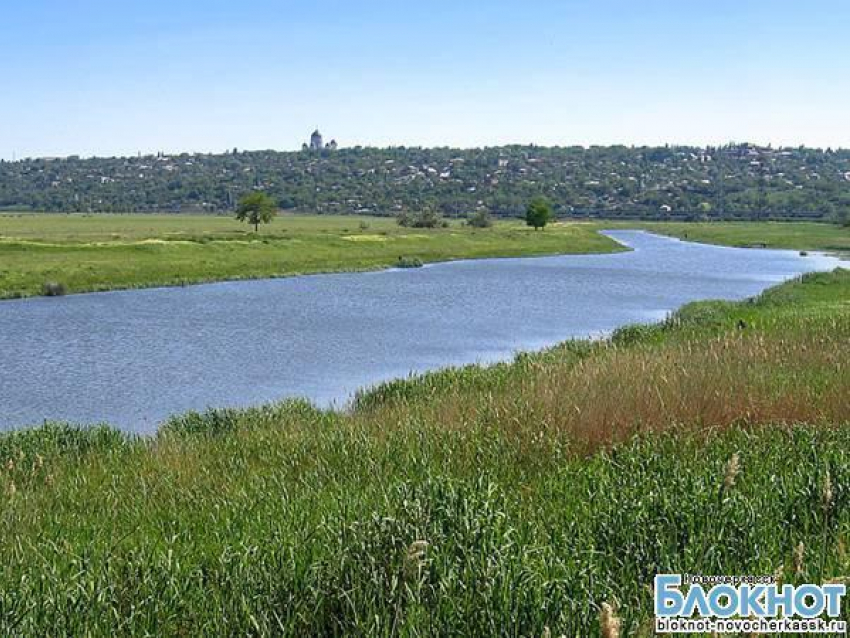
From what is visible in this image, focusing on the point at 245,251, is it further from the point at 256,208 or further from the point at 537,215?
the point at 537,215

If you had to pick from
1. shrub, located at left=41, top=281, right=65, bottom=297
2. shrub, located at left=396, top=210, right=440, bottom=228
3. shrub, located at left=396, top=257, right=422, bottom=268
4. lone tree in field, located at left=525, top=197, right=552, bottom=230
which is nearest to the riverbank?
lone tree in field, located at left=525, top=197, right=552, bottom=230

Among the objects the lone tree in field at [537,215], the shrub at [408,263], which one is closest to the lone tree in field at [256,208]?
the shrub at [408,263]

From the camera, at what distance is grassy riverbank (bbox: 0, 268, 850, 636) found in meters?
5.40

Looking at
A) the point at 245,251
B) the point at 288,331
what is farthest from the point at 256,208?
the point at 288,331

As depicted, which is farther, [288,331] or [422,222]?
[422,222]

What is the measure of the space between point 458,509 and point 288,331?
31277 mm

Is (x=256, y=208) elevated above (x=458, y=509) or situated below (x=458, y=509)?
above

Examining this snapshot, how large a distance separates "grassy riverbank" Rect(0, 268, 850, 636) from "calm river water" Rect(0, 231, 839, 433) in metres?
10.6

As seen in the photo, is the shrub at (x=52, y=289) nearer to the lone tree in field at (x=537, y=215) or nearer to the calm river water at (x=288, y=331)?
the calm river water at (x=288, y=331)

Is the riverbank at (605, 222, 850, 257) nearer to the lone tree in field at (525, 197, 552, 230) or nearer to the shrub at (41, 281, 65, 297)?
the lone tree in field at (525, 197, 552, 230)

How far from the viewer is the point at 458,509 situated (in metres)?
6.58

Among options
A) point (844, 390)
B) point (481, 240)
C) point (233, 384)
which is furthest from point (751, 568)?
point (481, 240)

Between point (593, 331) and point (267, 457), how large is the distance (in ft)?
88.1

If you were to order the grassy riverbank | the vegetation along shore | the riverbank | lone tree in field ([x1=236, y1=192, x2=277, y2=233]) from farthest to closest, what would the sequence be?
lone tree in field ([x1=236, y1=192, x2=277, y2=233])
the riverbank
the vegetation along shore
the grassy riverbank
